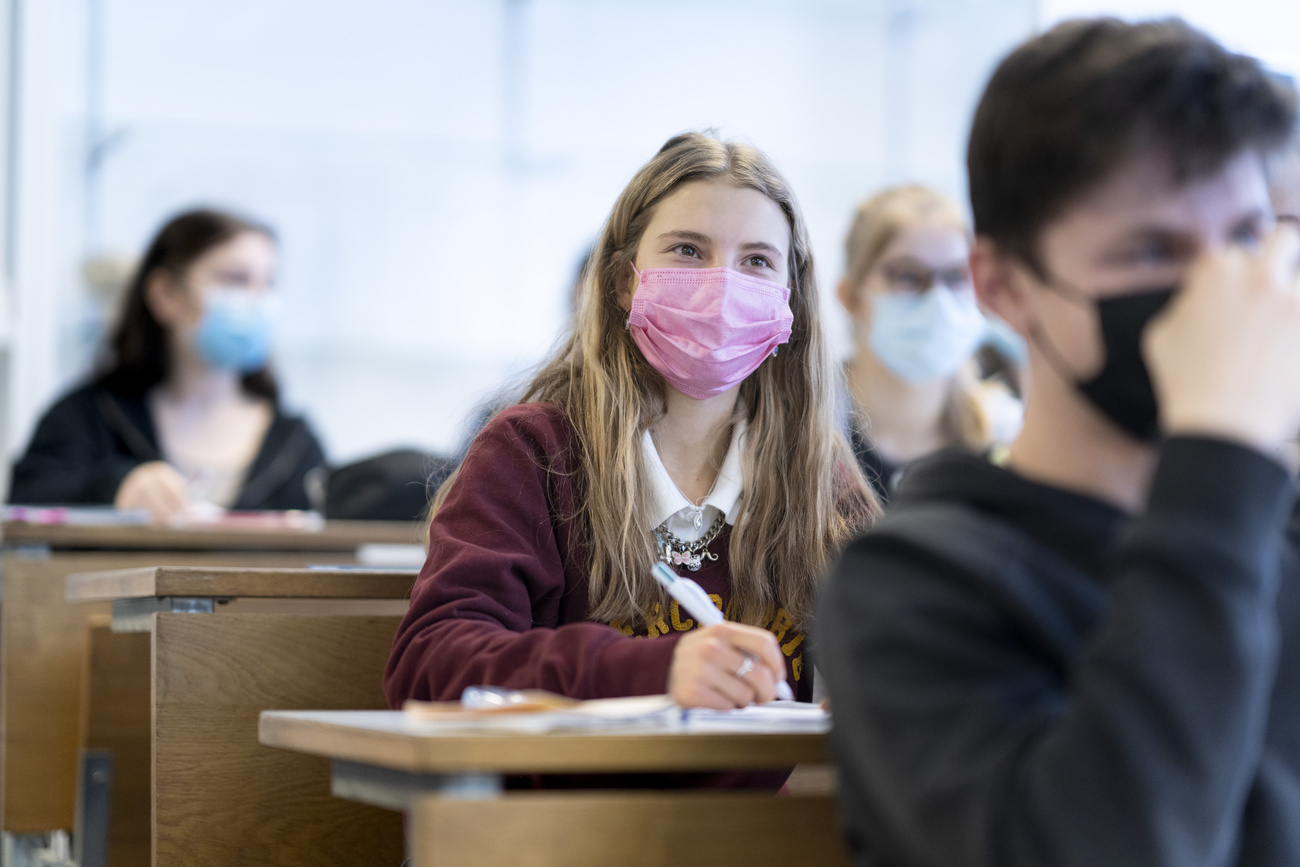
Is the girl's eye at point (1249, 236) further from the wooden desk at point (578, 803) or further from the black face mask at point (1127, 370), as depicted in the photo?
the wooden desk at point (578, 803)

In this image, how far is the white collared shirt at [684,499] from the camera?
4.75 feet

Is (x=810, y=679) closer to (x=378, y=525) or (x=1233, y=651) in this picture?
(x=1233, y=651)

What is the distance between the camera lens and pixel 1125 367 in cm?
84

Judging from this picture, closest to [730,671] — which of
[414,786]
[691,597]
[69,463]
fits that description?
[691,597]

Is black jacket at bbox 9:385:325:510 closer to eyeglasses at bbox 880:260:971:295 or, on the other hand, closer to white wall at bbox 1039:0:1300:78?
eyeglasses at bbox 880:260:971:295

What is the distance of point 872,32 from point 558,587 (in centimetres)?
440

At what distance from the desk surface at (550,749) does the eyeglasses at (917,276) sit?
204cm

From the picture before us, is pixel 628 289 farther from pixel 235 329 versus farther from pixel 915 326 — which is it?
pixel 235 329

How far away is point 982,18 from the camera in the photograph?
5.17 meters

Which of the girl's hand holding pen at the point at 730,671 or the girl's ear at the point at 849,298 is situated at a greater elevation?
the girl's ear at the point at 849,298

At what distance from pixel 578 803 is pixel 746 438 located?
0.75 metres

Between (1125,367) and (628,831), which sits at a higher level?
(1125,367)

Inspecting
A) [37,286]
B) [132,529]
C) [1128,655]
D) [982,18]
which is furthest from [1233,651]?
[982,18]

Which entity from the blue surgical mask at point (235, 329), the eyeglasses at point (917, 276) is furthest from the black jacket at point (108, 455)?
the eyeglasses at point (917, 276)
